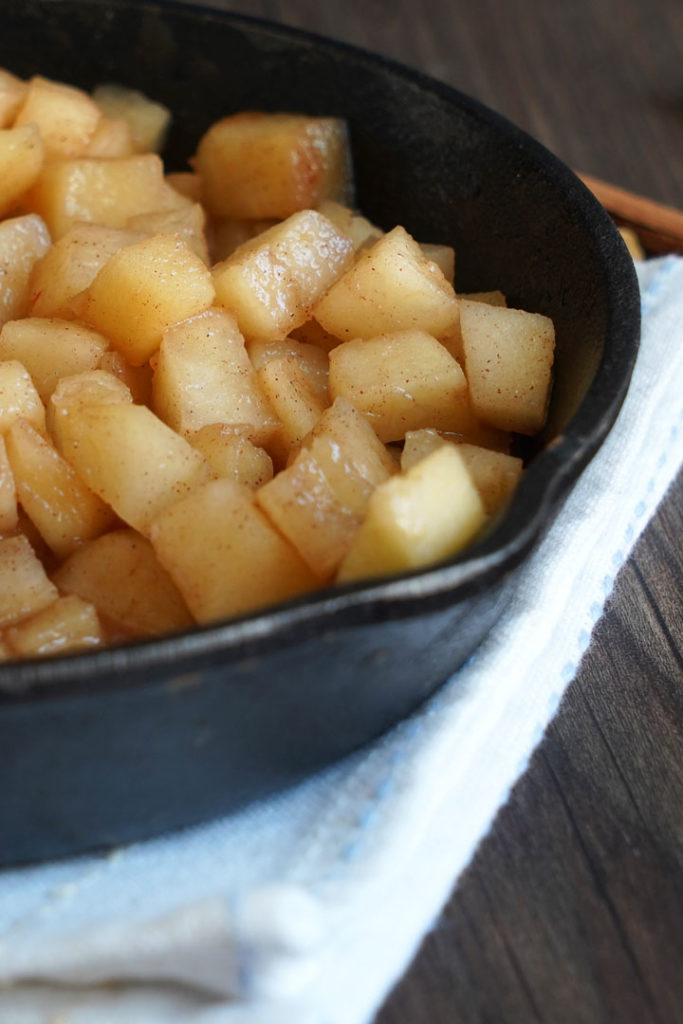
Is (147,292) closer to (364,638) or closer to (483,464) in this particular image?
(483,464)

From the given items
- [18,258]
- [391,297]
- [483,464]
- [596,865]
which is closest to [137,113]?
[18,258]

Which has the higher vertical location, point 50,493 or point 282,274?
point 282,274

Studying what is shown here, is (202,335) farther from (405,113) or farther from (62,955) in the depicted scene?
(62,955)

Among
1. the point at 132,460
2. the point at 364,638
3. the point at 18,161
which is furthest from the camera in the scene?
the point at 18,161

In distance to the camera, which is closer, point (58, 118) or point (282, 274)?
point (282, 274)

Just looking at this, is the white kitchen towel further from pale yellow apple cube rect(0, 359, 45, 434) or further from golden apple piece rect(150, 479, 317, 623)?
pale yellow apple cube rect(0, 359, 45, 434)

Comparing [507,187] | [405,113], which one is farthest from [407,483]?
[405,113]

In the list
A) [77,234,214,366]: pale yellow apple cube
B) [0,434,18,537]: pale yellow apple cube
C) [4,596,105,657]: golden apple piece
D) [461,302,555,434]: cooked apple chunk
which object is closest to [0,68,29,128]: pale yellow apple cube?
[77,234,214,366]: pale yellow apple cube

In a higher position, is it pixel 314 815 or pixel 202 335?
pixel 202 335
